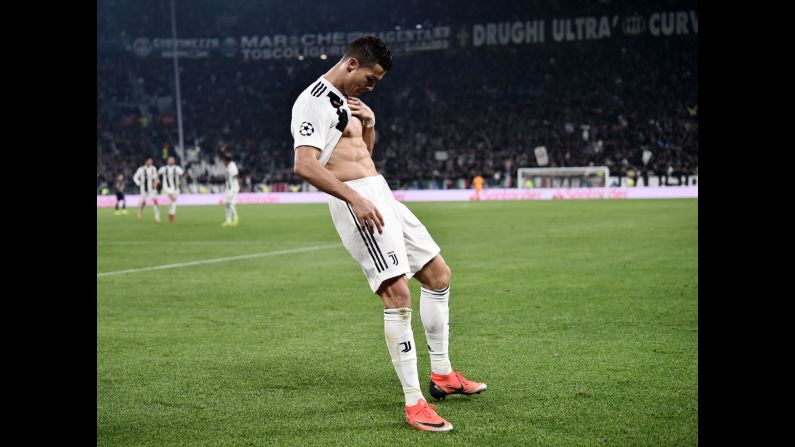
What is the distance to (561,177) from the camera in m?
44.6

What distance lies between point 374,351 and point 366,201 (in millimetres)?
2327

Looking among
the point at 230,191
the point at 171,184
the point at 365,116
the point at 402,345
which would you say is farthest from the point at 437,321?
the point at 171,184

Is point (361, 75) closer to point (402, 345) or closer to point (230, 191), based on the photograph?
point (402, 345)

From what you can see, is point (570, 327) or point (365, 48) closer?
point (365, 48)

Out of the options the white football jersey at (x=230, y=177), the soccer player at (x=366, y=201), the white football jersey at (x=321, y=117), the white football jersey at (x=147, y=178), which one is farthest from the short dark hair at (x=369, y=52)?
the white football jersey at (x=147, y=178)

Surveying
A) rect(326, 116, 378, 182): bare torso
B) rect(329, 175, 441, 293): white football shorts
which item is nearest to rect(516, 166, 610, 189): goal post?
rect(329, 175, 441, 293): white football shorts

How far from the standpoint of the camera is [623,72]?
175ft

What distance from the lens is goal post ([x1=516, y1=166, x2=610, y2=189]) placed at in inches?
1699

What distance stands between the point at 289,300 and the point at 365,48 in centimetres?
541

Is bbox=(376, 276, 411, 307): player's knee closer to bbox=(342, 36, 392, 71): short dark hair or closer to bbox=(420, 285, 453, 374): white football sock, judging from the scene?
bbox=(420, 285, 453, 374): white football sock
